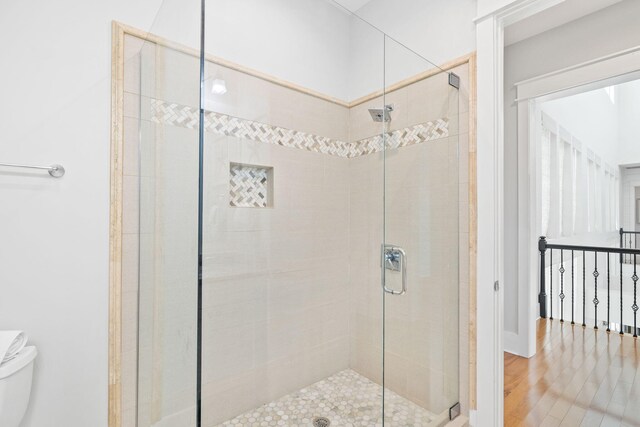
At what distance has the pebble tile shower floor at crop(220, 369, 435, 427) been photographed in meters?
1.58

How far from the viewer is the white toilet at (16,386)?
1.03m

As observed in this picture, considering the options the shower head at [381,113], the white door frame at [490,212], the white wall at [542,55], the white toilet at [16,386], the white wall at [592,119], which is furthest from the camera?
the white wall at [592,119]

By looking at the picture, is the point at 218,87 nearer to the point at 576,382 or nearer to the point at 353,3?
the point at 353,3

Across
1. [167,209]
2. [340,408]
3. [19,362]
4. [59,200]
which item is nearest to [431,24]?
[167,209]

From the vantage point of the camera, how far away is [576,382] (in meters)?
2.17

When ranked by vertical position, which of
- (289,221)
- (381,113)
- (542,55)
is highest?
(542,55)

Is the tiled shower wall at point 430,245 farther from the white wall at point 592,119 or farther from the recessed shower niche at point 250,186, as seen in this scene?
the white wall at point 592,119

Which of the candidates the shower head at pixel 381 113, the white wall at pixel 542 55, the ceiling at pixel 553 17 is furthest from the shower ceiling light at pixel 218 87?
the white wall at pixel 542 55

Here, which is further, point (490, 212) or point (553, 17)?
point (553, 17)

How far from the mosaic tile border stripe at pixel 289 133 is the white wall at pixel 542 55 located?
1519 millimetres

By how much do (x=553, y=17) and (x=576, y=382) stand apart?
2680 millimetres

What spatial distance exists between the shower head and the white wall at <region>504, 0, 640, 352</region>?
1.66 meters

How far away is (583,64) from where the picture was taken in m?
2.40

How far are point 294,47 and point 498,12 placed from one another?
1.13 meters
